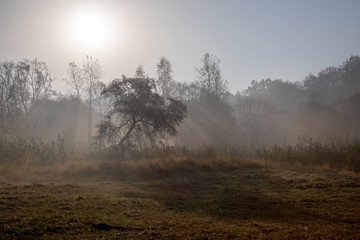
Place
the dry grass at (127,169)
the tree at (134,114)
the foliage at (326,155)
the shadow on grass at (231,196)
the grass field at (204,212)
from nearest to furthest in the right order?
the grass field at (204,212)
the shadow on grass at (231,196)
the foliage at (326,155)
the dry grass at (127,169)
the tree at (134,114)

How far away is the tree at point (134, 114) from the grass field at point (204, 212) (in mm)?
9767

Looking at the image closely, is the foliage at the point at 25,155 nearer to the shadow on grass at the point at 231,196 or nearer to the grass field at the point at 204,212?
the grass field at the point at 204,212

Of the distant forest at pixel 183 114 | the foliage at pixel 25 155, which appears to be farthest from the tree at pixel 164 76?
the foliage at pixel 25 155

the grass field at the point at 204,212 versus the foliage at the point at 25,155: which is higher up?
the foliage at the point at 25,155

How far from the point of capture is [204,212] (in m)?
6.30

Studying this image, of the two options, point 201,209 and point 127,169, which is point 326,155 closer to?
point 127,169

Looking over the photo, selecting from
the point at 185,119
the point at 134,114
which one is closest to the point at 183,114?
the point at 134,114

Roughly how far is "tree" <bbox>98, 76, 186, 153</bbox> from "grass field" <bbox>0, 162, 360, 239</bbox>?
9767 mm

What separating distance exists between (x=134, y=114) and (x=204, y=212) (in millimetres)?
13838

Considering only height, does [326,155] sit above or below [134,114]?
below

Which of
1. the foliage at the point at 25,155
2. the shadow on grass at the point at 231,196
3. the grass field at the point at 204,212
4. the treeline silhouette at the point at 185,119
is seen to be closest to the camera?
the grass field at the point at 204,212

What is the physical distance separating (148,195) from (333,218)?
468cm

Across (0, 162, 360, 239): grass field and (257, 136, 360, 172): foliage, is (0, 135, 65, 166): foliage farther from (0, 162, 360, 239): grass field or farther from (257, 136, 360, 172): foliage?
(257, 136, 360, 172): foliage

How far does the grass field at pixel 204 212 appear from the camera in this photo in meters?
4.30
